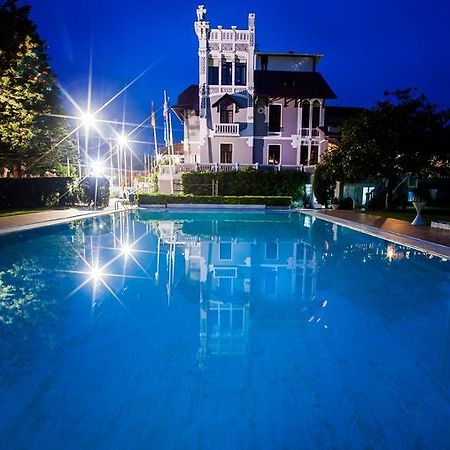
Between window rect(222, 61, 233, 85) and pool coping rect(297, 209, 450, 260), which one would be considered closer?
pool coping rect(297, 209, 450, 260)

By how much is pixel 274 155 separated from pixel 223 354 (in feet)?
105

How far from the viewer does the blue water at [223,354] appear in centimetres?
357

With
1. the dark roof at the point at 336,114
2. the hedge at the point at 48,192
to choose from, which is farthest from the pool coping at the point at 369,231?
the dark roof at the point at 336,114

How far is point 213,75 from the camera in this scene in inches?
1335

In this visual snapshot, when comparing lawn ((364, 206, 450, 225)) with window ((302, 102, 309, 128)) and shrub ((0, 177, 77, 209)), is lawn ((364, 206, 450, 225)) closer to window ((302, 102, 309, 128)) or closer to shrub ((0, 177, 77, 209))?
window ((302, 102, 309, 128))

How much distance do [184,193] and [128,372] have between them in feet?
94.6

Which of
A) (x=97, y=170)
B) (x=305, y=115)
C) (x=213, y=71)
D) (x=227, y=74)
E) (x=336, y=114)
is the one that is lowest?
(x=97, y=170)

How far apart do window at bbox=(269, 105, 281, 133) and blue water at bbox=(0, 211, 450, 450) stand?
26.4 metres

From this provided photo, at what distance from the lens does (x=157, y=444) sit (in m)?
3.36

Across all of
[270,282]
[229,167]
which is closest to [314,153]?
[229,167]

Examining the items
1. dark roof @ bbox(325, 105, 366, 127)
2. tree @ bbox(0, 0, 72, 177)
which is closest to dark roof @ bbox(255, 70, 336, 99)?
dark roof @ bbox(325, 105, 366, 127)

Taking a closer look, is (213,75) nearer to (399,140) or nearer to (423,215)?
(399,140)

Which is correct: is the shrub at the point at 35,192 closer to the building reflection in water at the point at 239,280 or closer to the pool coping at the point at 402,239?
the building reflection in water at the point at 239,280

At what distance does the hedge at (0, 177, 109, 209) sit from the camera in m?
27.1
